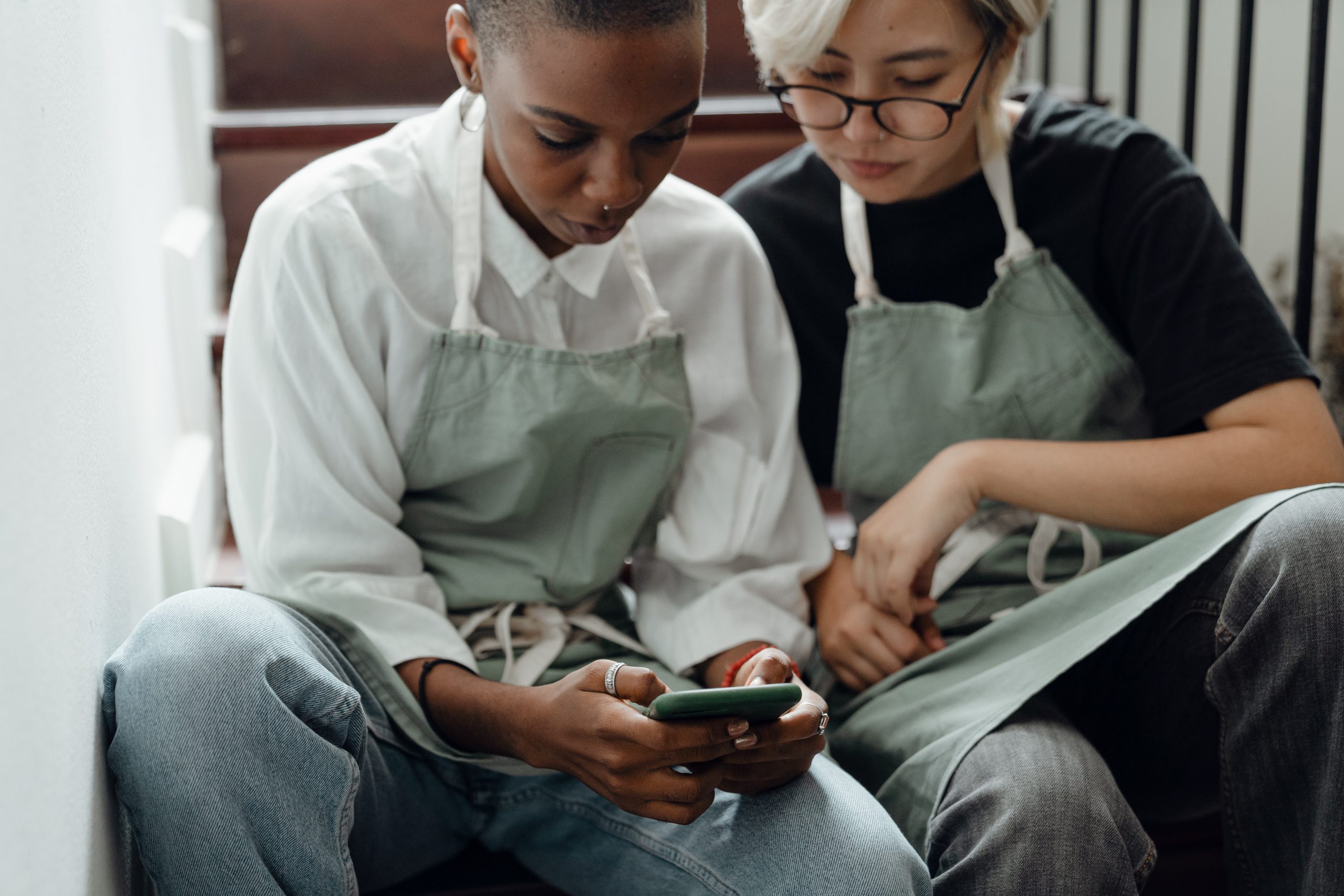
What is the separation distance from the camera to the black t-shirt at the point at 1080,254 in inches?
42.4

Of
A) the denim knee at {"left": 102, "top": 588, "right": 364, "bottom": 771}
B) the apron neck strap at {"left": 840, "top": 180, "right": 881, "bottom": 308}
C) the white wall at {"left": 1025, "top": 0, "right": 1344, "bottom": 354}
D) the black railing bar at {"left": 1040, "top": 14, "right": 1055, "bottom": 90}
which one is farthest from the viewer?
the white wall at {"left": 1025, "top": 0, "right": 1344, "bottom": 354}

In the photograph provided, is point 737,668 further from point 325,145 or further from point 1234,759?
point 325,145

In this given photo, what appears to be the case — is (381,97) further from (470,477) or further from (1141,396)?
(1141,396)

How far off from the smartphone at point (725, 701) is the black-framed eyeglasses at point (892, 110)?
549 mm

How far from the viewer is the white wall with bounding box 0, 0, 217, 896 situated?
62 cm

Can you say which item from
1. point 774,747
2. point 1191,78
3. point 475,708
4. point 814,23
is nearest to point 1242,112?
point 1191,78

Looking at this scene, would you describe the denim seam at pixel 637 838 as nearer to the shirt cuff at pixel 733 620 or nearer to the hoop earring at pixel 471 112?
the shirt cuff at pixel 733 620

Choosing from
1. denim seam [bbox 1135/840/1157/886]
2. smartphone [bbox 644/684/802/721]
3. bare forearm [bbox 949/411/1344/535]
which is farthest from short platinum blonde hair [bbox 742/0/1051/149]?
denim seam [bbox 1135/840/1157/886]

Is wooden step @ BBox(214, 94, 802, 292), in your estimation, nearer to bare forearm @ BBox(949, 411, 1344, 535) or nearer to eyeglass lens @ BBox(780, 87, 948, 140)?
eyeglass lens @ BBox(780, 87, 948, 140)

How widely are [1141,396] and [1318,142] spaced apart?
39 cm

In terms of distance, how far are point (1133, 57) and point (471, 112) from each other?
0.98m

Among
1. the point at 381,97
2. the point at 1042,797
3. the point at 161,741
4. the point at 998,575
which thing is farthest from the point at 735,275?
the point at 381,97

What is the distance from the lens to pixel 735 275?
1.14 m

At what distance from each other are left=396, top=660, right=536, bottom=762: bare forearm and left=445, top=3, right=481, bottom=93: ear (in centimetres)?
47
